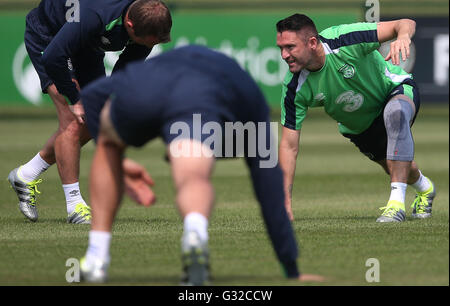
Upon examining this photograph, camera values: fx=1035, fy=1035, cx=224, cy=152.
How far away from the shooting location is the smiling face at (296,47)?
834 centimetres

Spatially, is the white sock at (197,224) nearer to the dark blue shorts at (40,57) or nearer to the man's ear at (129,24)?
the man's ear at (129,24)

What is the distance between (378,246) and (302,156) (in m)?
9.79

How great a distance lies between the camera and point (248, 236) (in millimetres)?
7582

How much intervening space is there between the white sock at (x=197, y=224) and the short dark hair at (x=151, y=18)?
3374 mm

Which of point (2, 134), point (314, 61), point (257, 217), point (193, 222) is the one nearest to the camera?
point (193, 222)

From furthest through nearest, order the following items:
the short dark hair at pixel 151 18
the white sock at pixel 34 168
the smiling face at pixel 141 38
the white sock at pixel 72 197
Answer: the white sock at pixel 34 168 < the white sock at pixel 72 197 < the smiling face at pixel 141 38 < the short dark hair at pixel 151 18

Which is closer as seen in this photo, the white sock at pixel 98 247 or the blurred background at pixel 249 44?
the white sock at pixel 98 247

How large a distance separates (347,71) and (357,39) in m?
0.28

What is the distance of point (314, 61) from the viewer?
336 inches

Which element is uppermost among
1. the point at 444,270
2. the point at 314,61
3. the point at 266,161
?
the point at 314,61

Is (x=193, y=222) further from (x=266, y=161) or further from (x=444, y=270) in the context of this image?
(x=444, y=270)

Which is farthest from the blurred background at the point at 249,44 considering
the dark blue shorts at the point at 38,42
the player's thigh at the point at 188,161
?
the player's thigh at the point at 188,161

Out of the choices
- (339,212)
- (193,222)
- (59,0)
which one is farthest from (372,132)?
(193,222)

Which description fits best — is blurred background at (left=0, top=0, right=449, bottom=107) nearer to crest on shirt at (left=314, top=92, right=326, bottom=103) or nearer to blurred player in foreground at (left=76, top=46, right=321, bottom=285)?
crest on shirt at (left=314, top=92, right=326, bottom=103)
